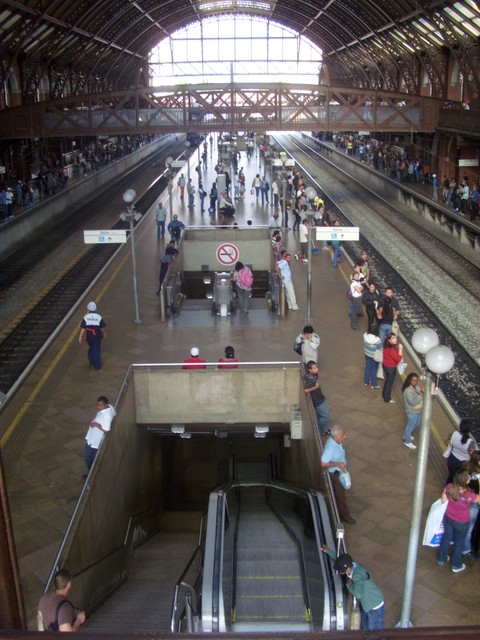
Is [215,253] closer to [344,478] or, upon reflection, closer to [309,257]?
[309,257]

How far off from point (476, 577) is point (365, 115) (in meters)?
33.0

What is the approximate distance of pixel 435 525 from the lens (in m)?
8.41

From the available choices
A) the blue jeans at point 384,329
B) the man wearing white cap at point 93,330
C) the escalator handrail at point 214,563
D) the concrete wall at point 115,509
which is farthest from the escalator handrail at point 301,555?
the man wearing white cap at point 93,330

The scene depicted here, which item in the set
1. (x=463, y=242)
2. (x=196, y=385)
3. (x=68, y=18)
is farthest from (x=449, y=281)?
(x=68, y=18)

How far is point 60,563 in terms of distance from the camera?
7.82 meters

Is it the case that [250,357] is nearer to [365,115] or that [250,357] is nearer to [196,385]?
[196,385]

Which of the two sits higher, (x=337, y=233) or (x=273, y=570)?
(x=337, y=233)

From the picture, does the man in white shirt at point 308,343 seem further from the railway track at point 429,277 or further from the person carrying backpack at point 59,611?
the person carrying backpack at point 59,611

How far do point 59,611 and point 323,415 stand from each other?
6.46 metres

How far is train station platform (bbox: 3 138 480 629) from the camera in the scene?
27.9ft

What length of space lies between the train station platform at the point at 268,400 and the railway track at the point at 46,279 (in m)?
1.05

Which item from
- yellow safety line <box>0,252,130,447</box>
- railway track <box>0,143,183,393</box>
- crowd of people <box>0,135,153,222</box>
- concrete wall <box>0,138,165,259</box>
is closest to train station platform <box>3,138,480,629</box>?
yellow safety line <box>0,252,130,447</box>

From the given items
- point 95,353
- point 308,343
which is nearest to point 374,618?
point 308,343

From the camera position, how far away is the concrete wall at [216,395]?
46.8ft
